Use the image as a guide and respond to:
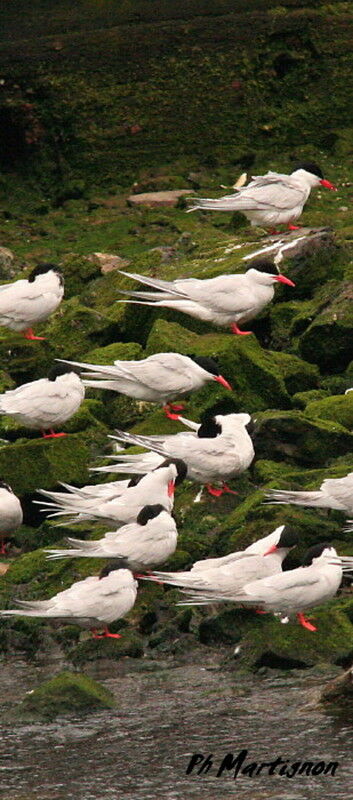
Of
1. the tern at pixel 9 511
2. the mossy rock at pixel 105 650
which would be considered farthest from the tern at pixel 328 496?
the tern at pixel 9 511

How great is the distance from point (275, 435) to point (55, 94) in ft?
27.4

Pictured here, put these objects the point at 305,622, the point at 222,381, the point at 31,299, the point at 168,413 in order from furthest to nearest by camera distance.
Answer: the point at 31,299 → the point at 168,413 → the point at 222,381 → the point at 305,622

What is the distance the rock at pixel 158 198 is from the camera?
1853cm

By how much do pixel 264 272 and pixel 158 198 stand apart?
5131mm

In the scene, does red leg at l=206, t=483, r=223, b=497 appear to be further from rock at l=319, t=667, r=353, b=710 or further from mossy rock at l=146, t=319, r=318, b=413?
rock at l=319, t=667, r=353, b=710

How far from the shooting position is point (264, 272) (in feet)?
44.9

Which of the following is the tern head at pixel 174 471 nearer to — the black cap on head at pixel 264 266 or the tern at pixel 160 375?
the tern at pixel 160 375

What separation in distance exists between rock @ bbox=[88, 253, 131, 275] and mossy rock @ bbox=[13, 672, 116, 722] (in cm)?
756

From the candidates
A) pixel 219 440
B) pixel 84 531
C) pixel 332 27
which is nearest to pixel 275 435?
pixel 219 440

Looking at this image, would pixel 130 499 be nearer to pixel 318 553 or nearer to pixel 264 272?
pixel 318 553

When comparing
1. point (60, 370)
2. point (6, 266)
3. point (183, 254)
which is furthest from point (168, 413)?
point (6, 266)

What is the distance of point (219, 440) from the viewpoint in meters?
11.6

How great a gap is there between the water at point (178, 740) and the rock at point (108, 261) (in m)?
7.00

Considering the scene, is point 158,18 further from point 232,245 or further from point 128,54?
point 232,245
